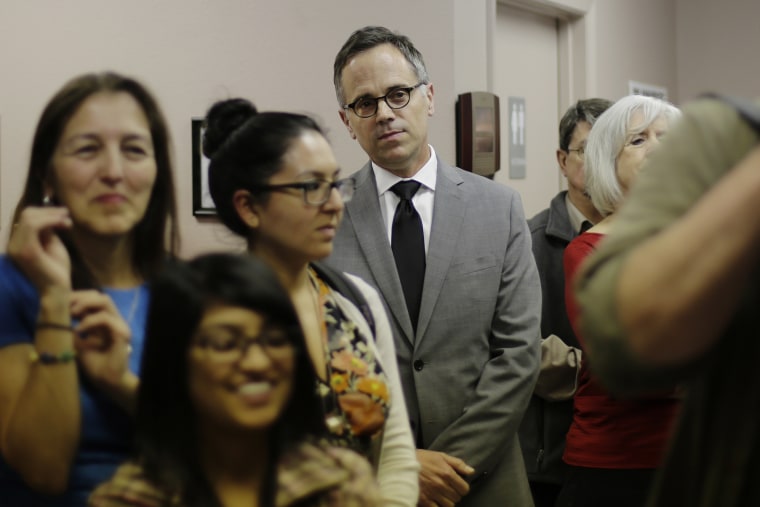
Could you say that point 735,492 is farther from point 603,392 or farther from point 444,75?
point 444,75

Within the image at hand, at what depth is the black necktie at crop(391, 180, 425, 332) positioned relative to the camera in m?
1.90

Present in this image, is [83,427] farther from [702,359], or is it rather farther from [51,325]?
[702,359]

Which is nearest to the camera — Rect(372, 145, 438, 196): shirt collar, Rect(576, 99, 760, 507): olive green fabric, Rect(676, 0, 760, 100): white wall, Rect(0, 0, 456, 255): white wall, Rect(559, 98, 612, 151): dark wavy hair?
Rect(576, 99, 760, 507): olive green fabric

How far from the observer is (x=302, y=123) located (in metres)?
1.23

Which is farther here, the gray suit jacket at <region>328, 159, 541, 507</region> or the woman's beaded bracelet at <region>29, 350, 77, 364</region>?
the gray suit jacket at <region>328, 159, 541, 507</region>

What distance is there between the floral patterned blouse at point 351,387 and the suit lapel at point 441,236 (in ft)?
2.00

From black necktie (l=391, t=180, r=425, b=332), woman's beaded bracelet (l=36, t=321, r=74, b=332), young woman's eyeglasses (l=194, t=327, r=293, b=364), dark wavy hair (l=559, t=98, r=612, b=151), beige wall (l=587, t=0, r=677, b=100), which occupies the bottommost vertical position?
young woman's eyeglasses (l=194, t=327, r=293, b=364)

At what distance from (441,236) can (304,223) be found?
79 centimetres

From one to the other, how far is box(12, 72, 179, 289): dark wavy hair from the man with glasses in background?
1389 mm

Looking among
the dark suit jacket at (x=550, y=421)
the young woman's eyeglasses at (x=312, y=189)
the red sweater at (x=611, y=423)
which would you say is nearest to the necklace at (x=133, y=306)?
the young woman's eyeglasses at (x=312, y=189)

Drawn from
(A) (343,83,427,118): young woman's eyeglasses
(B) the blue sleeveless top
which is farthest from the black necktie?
(B) the blue sleeveless top

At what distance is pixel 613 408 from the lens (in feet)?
6.00

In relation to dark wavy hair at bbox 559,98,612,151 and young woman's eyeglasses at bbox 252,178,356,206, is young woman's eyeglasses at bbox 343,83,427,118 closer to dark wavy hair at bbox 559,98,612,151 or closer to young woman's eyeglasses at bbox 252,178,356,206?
young woman's eyeglasses at bbox 252,178,356,206

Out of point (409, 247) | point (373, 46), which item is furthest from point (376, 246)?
point (373, 46)
